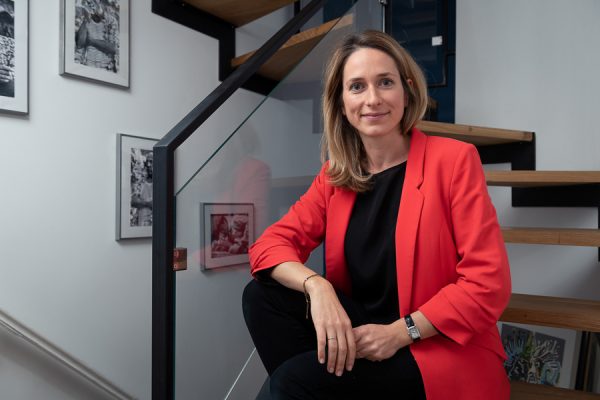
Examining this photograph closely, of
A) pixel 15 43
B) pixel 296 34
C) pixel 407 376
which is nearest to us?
pixel 407 376

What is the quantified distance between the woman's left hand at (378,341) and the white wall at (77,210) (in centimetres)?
157

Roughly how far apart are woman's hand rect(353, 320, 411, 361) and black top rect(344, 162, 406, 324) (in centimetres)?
15

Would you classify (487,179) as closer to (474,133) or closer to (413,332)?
(474,133)

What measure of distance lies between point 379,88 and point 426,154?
22 cm

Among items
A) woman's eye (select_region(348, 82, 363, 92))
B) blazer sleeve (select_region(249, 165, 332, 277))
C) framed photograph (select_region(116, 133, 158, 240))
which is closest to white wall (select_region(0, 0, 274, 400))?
framed photograph (select_region(116, 133, 158, 240))

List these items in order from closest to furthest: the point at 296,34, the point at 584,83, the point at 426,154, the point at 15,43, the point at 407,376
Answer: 1. the point at 407,376
2. the point at 426,154
3. the point at 296,34
4. the point at 15,43
5. the point at 584,83

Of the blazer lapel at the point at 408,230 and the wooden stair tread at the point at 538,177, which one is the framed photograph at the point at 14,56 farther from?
the wooden stair tread at the point at 538,177

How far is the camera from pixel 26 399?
2.05 meters

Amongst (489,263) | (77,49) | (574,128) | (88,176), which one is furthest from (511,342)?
(77,49)

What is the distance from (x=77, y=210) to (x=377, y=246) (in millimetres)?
1518

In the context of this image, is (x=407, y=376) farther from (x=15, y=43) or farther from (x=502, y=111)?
(x=502, y=111)

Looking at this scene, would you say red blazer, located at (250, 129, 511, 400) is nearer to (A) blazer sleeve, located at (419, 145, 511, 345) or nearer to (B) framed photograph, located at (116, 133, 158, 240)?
(A) blazer sleeve, located at (419, 145, 511, 345)

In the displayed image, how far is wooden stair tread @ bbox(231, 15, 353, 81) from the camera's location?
5.37 ft

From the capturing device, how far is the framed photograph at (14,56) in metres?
1.97
